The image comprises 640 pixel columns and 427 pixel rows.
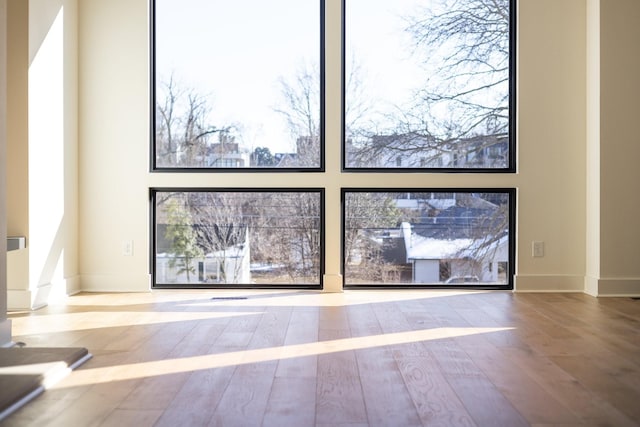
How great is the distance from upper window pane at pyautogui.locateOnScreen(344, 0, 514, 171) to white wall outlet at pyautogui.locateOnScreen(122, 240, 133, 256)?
1.84 meters

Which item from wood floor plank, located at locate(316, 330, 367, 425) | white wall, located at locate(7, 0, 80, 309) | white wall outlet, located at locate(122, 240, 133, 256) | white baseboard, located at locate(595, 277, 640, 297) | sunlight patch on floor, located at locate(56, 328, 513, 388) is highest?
white wall, located at locate(7, 0, 80, 309)

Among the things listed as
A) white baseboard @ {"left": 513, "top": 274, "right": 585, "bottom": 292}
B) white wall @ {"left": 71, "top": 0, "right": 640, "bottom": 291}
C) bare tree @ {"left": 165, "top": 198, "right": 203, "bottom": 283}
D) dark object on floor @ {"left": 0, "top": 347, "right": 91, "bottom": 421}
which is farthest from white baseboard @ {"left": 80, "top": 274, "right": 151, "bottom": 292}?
white baseboard @ {"left": 513, "top": 274, "right": 585, "bottom": 292}

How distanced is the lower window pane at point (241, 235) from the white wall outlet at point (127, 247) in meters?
0.20

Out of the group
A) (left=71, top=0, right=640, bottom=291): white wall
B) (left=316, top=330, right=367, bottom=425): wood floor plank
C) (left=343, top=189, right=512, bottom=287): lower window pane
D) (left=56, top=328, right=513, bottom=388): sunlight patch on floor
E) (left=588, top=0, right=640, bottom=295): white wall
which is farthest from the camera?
(left=343, top=189, right=512, bottom=287): lower window pane

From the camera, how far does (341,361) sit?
119 inches

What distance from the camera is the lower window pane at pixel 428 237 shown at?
17.5 ft

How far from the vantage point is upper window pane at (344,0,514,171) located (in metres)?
5.35

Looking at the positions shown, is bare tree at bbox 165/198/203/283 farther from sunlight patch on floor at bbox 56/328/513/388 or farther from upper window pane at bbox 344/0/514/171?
sunlight patch on floor at bbox 56/328/513/388

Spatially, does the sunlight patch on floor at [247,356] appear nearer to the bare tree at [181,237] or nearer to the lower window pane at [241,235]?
the lower window pane at [241,235]

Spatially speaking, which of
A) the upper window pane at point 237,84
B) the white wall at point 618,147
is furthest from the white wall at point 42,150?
the white wall at point 618,147

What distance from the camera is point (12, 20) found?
14.4 feet

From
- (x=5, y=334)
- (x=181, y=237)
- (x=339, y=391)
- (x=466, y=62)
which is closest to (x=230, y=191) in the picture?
(x=181, y=237)

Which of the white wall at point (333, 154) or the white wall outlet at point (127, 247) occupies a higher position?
the white wall at point (333, 154)

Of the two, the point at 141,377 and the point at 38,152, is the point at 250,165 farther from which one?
the point at 141,377
